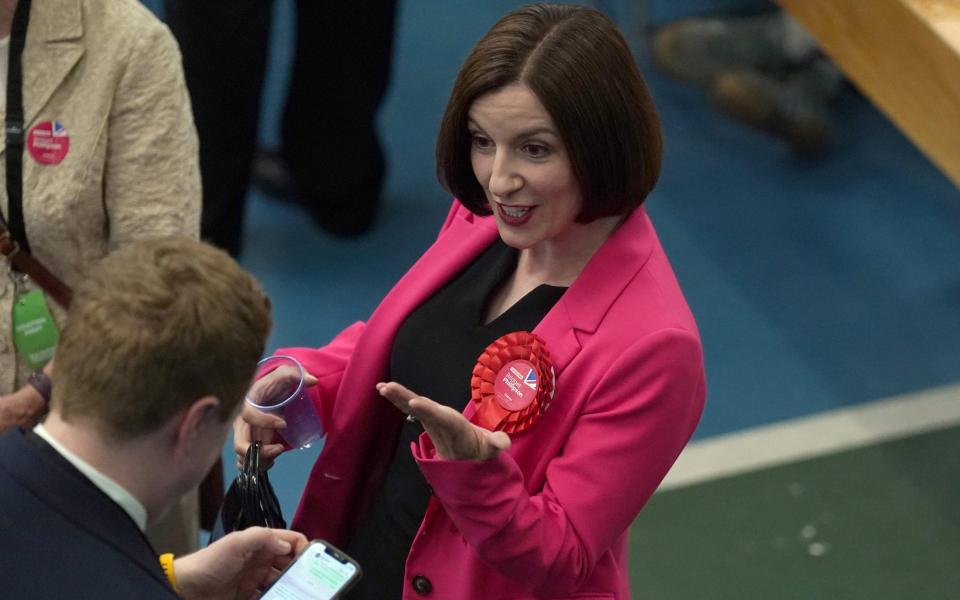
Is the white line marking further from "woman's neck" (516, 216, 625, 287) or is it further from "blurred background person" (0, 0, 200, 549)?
"blurred background person" (0, 0, 200, 549)

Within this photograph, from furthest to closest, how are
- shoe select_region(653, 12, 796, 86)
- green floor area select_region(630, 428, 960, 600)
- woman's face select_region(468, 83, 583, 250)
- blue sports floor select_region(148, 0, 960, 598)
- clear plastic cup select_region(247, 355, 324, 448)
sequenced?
shoe select_region(653, 12, 796, 86)
blue sports floor select_region(148, 0, 960, 598)
green floor area select_region(630, 428, 960, 600)
clear plastic cup select_region(247, 355, 324, 448)
woman's face select_region(468, 83, 583, 250)

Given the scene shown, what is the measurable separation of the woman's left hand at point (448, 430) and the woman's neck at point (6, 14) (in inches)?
50.5

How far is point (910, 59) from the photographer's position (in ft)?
13.6

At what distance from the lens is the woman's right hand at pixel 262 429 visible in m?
2.65

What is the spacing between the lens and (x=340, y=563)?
7.60ft

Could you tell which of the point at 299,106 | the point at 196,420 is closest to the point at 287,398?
the point at 196,420

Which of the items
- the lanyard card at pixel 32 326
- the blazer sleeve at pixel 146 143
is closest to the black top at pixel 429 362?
the blazer sleeve at pixel 146 143

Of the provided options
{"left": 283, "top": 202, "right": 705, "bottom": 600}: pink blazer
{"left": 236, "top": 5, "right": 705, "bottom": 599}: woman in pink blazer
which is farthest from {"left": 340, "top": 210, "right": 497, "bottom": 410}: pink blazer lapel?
{"left": 283, "top": 202, "right": 705, "bottom": 600}: pink blazer

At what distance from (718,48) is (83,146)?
156 inches

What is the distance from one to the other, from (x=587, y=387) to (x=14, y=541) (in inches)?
40.1

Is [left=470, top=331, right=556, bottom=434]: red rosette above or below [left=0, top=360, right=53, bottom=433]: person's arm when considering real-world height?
above

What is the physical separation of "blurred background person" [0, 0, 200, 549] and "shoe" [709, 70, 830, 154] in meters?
3.48

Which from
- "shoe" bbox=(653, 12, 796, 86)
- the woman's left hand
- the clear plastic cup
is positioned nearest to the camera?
the woman's left hand

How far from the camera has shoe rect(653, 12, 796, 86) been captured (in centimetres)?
628
